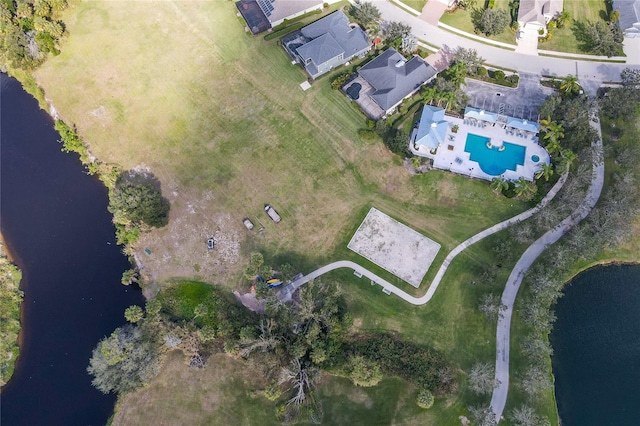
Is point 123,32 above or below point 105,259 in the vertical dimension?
above

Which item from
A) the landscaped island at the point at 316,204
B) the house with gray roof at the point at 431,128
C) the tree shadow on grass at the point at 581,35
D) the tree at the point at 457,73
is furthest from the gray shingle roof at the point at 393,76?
the tree shadow on grass at the point at 581,35

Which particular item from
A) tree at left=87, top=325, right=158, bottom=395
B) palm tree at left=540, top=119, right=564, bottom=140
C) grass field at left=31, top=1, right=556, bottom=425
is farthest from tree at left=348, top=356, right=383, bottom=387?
palm tree at left=540, top=119, right=564, bottom=140

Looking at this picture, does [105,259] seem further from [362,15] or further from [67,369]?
[362,15]

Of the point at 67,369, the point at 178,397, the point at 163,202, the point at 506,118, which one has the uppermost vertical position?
the point at 163,202

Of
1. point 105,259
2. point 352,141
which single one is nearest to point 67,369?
point 105,259

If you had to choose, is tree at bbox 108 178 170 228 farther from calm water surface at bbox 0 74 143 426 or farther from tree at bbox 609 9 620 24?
tree at bbox 609 9 620 24

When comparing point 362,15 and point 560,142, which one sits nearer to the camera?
point 560,142

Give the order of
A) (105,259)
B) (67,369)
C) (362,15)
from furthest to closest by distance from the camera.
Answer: (362,15) < (105,259) < (67,369)
